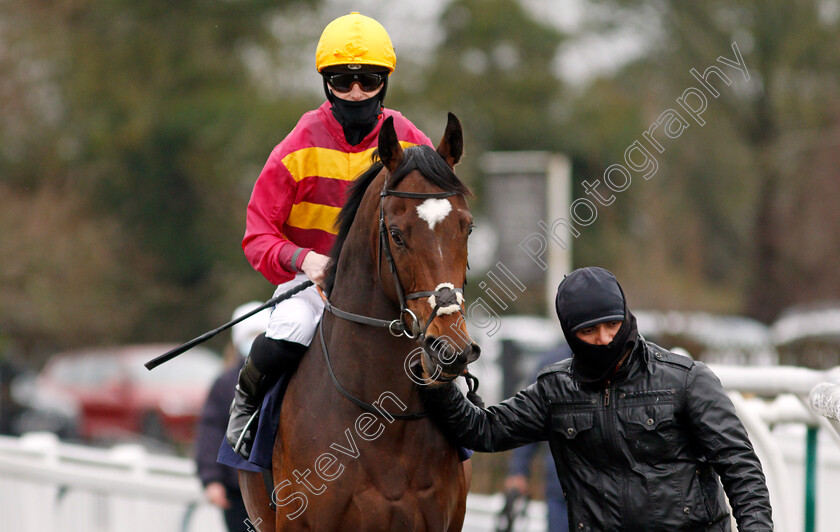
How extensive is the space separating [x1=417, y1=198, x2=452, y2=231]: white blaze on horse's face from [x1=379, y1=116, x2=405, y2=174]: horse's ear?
0.81 ft

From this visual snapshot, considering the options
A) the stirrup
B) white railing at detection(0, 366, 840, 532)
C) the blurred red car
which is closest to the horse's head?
the stirrup

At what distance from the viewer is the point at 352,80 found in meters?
4.04

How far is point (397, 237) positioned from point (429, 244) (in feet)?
→ 0.49

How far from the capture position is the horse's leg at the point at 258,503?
4.18 metres

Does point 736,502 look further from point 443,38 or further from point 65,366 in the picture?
point 443,38

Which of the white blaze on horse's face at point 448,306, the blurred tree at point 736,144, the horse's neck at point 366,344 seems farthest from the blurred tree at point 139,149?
the white blaze on horse's face at point 448,306

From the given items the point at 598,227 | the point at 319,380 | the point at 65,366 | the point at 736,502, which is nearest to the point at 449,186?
the point at 319,380

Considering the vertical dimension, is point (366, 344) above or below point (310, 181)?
below

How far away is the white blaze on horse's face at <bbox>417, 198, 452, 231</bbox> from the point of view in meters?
3.36

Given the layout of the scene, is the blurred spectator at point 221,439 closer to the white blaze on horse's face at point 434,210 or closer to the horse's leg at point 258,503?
the horse's leg at point 258,503

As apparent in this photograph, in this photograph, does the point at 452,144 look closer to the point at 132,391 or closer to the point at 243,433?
the point at 243,433

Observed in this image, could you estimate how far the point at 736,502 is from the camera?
3152 mm

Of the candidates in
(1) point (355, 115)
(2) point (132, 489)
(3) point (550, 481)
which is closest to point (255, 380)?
(1) point (355, 115)

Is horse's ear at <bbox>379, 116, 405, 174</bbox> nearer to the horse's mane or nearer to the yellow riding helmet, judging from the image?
the horse's mane
